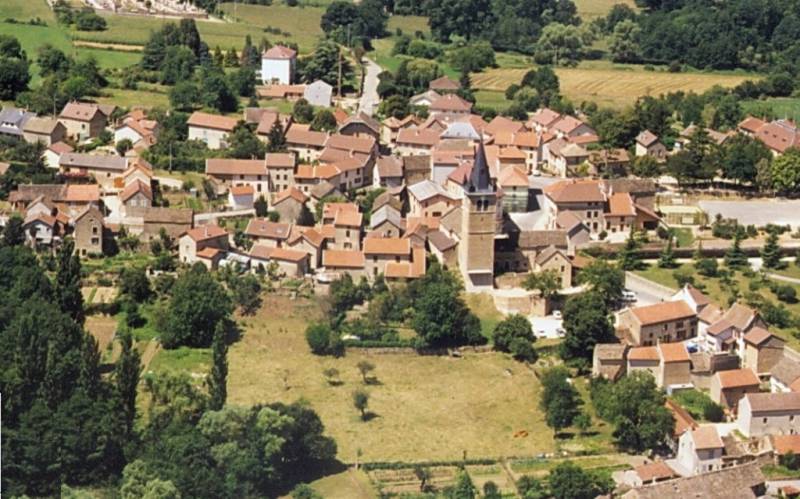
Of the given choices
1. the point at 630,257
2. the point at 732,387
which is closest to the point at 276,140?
the point at 630,257

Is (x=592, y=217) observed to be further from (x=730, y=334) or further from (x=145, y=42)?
(x=145, y=42)

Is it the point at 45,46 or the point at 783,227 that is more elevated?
the point at 45,46

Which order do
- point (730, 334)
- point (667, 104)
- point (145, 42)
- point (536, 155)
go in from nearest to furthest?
point (730, 334), point (536, 155), point (667, 104), point (145, 42)

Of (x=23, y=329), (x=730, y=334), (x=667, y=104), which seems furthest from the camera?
Result: (x=667, y=104)

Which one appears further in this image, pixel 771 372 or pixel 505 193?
pixel 505 193

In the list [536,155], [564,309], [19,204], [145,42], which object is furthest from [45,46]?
[564,309]

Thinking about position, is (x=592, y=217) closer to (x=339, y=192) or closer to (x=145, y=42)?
(x=339, y=192)

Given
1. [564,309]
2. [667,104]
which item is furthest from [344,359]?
[667,104]
